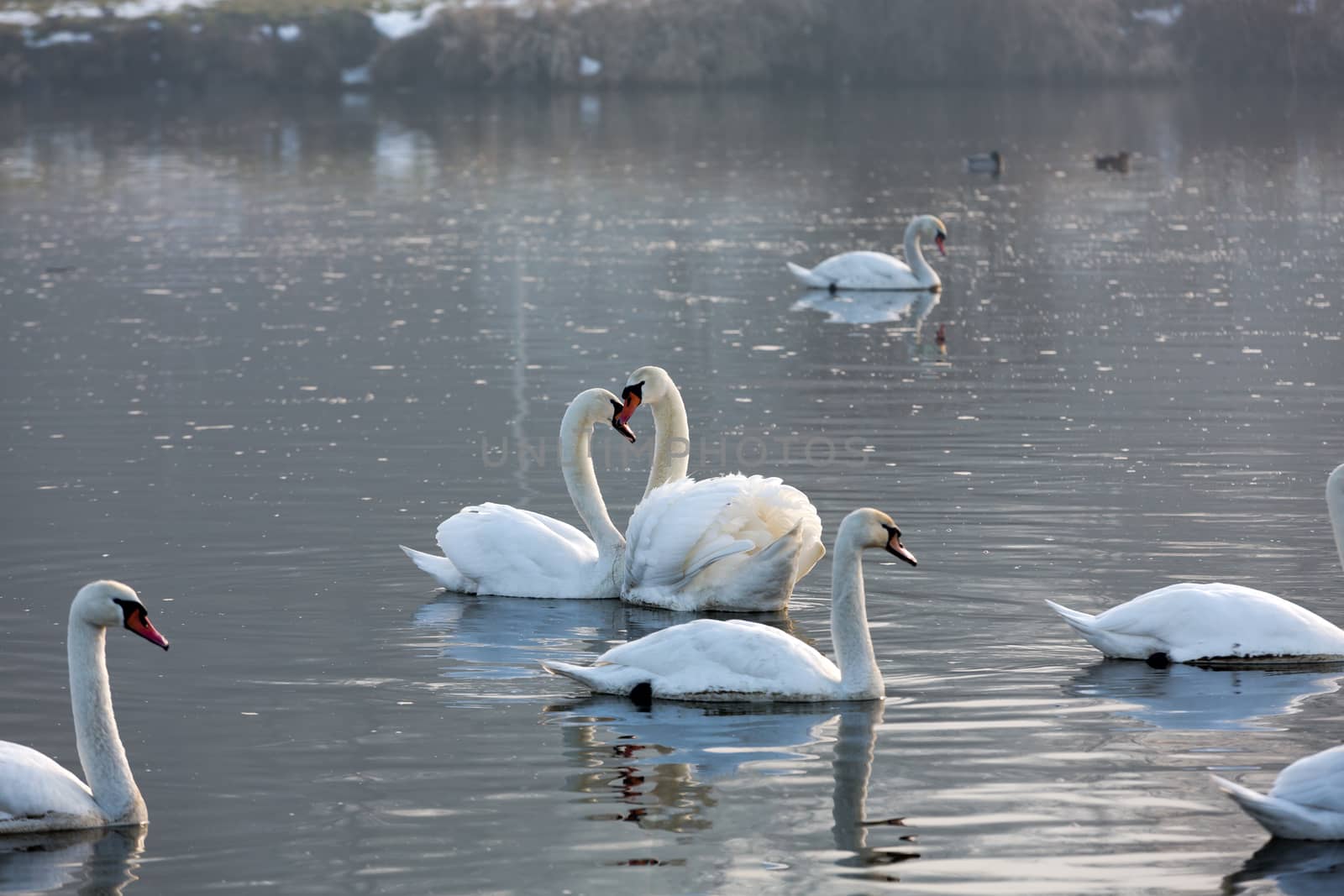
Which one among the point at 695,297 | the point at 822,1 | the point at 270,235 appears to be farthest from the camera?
the point at 822,1

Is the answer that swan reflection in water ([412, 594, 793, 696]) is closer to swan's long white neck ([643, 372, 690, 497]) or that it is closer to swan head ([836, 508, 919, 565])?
swan's long white neck ([643, 372, 690, 497])

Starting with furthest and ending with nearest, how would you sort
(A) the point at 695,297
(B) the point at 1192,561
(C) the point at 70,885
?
(A) the point at 695,297 < (B) the point at 1192,561 < (C) the point at 70,885

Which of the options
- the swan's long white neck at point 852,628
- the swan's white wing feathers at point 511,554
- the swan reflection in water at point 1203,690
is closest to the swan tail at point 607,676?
the swan's long white neck at point 852,628

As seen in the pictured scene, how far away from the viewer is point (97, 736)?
755cm

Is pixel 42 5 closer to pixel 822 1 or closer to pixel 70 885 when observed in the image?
pixel 822 1

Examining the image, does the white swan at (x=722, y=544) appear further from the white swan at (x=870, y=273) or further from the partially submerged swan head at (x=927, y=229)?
the partially submerged swan head at (x=927, y=229)

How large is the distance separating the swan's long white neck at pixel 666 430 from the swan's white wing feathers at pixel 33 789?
4804 mm

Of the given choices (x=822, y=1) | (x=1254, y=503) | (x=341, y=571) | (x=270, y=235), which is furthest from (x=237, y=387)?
(x=822, y=1)

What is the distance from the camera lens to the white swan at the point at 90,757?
24.5 feet

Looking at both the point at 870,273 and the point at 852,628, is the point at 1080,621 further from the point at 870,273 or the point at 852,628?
the point at 870,273

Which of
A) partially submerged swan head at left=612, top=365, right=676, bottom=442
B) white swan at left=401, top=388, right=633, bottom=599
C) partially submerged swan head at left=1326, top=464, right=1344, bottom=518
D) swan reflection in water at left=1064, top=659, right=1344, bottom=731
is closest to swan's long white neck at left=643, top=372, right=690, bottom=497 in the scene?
partially submerged swan head at left=612, top=365, right=676, bottom=442

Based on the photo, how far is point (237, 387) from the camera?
17922mm

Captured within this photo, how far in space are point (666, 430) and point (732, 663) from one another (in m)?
3.08

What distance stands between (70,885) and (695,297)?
16.7 metres
